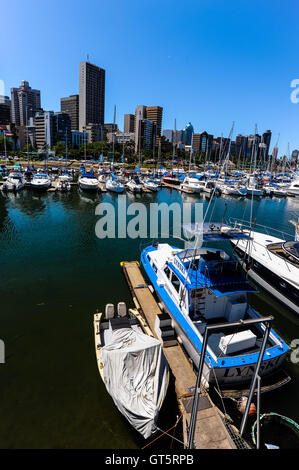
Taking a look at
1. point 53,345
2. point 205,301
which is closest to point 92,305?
point 53,345

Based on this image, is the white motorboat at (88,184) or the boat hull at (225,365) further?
the white motorboat at (88,184)

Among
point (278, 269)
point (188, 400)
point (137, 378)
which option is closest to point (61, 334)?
point (137, 378)

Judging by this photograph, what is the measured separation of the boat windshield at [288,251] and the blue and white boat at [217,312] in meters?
8.73

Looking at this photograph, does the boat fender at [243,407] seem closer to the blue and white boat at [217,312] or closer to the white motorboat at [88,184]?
the blue and white boat at [217,312]

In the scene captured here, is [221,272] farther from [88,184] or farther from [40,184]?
[40,184]

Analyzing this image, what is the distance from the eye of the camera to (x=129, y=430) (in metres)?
9.43

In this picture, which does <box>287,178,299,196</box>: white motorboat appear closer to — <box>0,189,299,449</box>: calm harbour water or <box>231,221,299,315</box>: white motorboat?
<box>231,221,299,315</box>: white motorboat

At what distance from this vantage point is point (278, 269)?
63.5 ft


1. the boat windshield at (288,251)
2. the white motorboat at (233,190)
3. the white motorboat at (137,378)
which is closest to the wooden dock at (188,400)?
the white motorboat at (137,378)

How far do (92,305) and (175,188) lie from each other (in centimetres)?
6596

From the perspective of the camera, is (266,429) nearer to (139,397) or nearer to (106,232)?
(139,397)

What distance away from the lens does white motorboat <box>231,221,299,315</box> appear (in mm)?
18000

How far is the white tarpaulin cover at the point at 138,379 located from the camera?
8609 mm

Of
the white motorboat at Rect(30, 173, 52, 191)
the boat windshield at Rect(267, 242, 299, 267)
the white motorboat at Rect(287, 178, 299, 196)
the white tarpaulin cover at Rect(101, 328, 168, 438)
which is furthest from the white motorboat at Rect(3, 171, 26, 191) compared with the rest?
the white motorboat at Rect(287, 178, 299, 196)
